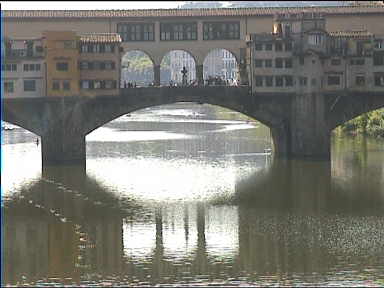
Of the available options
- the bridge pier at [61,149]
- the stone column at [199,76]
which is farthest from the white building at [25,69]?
the stone column at [199,76]

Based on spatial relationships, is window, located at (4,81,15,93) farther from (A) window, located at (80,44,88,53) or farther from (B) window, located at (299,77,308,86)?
(B) window, located at (299,77,308,86)

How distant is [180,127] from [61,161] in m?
47.1

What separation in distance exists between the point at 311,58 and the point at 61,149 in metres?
22.1

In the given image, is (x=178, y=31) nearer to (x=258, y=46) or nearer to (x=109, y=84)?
(x=258, y=46)

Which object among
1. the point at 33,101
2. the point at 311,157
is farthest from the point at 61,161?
the point at 311,157

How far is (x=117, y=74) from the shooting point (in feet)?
262

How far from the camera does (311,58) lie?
80562mm

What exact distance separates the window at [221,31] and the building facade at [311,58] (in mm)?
5287

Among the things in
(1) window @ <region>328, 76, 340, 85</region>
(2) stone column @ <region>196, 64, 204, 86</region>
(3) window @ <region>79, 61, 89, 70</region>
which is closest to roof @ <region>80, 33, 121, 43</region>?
(3) window @ <region>79, 61, 89, 70</region>

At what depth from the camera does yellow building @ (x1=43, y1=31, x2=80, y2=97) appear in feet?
257

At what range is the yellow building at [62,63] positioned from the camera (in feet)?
257

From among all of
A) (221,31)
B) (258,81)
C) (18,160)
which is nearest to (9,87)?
(18,160)

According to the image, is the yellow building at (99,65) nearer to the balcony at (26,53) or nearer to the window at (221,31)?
the balcony at (26,53)

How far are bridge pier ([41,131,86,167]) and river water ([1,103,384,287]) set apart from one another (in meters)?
1.32
